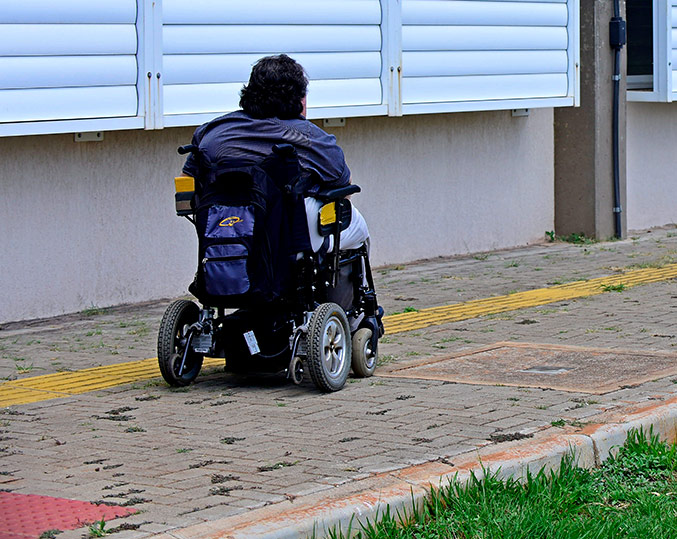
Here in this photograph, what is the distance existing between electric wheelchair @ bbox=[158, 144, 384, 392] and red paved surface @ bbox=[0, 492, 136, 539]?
2.07 m

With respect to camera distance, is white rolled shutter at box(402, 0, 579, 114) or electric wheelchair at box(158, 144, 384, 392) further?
white rolled shutter at box(402, 0, 579, 114)

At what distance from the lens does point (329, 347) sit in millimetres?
6680

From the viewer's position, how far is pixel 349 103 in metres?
11.6

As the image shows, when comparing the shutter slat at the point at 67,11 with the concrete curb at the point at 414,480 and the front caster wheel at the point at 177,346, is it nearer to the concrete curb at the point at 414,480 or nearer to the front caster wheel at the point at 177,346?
the front caster wheel at the point at 177,346

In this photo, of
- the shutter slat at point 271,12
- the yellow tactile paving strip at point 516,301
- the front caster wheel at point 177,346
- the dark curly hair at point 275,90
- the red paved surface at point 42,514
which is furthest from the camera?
the shutter slat at point 271,12

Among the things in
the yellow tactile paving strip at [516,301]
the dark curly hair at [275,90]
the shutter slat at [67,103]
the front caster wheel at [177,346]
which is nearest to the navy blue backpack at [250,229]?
the front caster wheel at [177,346]

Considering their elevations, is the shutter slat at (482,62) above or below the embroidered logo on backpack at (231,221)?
above

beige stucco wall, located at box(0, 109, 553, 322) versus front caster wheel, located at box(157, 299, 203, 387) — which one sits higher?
beige stucco wall, located at box(0, 109, 553, 322)

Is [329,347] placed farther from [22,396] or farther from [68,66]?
[68,66]

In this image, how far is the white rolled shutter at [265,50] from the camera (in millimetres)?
10125

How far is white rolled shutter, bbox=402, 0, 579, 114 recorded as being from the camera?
12.3 m

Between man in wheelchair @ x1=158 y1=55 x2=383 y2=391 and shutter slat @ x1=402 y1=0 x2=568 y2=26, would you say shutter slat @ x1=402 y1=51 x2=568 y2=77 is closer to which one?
shutter slat @ x1=402 y1=0 x2=568 y2=26

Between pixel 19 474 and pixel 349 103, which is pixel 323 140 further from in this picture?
pixel 349 103

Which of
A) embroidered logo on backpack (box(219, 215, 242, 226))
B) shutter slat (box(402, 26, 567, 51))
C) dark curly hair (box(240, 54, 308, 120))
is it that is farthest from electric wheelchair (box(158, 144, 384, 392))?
shutter slat (box(402, 26, 567, 51))
